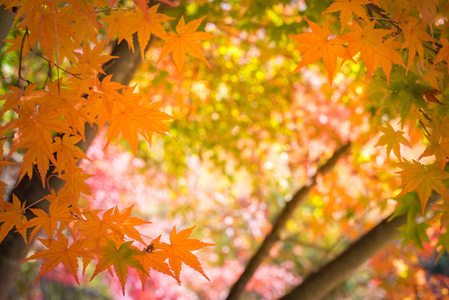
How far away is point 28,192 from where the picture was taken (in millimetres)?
1634

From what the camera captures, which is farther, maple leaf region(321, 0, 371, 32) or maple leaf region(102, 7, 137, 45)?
maple leaf region(102, 7, 137, 45)

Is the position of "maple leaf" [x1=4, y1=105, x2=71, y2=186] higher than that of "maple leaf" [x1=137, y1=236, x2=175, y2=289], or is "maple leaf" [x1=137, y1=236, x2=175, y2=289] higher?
"maple leaf" [x1=4, y1=105, x2=71, y2=186]

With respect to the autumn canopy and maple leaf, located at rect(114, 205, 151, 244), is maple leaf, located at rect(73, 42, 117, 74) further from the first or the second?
maple leaf, located at rect(114, 205, 151, 244)

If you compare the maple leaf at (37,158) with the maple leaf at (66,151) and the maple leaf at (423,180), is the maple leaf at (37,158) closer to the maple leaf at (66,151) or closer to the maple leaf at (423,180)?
the maple leaf at (66,151)

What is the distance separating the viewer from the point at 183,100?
3.83 m

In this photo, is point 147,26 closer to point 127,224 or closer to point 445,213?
point 127,224

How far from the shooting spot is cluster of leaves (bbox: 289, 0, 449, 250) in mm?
997

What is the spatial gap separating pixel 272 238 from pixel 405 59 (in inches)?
79.4

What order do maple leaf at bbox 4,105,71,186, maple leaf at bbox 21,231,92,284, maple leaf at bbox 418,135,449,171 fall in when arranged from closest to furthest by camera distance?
maple leaf at bbox 4,105,71,186
maple leaf at bbox 21,231,92,284
maple leaf at bbox 418,135,449,171

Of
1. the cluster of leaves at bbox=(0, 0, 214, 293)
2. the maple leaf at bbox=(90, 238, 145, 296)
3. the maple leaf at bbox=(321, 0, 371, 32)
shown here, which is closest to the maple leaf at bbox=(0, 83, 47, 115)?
the cluster of leaves at bbox=(0, 0, 214, 293)

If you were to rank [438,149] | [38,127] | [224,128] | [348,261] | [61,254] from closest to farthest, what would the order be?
[38,127], [61,254], [438,149], [348,261], [224,128]

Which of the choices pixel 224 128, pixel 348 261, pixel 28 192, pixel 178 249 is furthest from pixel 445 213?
pixel 224 128

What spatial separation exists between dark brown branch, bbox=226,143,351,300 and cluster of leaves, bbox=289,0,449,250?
1766 millimetres

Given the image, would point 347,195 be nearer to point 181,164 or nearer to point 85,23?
point 181,164
